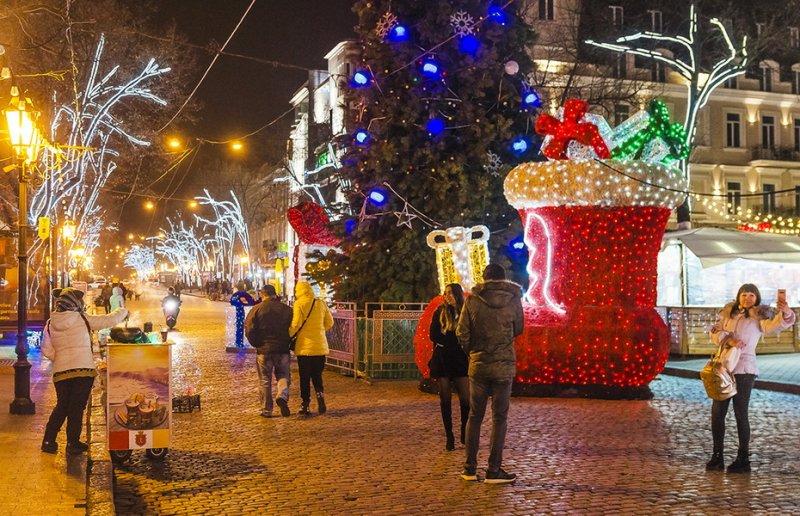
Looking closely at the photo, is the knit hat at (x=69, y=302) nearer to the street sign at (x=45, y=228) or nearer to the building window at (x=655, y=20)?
the street sign at (x=45, y=228)

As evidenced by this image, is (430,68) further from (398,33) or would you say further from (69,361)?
(69,361)

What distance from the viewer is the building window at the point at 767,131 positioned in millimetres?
40094

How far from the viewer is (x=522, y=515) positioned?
6.68 m

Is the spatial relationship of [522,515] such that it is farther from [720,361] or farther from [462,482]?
[720,361]

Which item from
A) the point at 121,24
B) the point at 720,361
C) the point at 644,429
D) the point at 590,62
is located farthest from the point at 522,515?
the point at 590,62

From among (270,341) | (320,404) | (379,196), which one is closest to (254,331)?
(270,341)

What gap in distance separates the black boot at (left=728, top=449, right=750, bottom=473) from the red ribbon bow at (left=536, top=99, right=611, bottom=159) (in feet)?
20.0

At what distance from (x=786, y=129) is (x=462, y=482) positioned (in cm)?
3755

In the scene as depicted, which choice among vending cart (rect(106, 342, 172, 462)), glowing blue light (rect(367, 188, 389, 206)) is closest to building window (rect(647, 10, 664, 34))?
glowing blue light (rect(367, 188, 389, 206))

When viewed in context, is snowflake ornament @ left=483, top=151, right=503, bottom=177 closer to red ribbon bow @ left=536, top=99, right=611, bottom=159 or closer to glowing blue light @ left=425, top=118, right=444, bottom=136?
glowing blue light @ left=425, top=118, right=444, bottom=136

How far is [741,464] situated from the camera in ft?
26.7

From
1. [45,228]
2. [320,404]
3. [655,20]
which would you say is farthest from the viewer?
[655,20]

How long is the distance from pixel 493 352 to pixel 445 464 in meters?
1.50

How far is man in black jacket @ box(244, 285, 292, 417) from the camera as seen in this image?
454 inches
